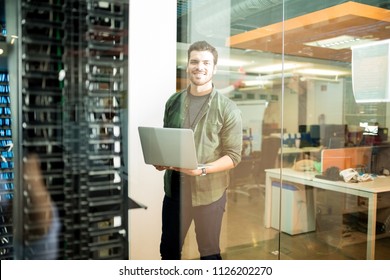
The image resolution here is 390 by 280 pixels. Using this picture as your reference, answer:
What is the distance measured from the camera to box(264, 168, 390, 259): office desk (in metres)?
2.12

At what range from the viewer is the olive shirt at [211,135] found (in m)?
1.42

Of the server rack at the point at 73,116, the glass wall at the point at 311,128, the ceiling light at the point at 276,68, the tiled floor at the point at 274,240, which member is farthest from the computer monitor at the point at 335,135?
the server rack at the point at 73,116

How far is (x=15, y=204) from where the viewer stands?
77 centimetres

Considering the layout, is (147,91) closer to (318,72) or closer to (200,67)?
(200,67)

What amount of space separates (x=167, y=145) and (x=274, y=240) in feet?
4.79

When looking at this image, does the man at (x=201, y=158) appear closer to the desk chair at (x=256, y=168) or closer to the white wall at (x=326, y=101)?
the desk chair at (x=256, y=168)

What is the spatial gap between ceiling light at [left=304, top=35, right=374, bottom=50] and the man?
4.23ft

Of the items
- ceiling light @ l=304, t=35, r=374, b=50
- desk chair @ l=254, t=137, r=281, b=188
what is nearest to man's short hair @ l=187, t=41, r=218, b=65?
desk chair @ l=254, t=137, r=281, b=188

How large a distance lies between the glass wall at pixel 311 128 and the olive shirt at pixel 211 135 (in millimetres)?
359

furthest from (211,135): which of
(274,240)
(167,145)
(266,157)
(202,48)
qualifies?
(274,240)

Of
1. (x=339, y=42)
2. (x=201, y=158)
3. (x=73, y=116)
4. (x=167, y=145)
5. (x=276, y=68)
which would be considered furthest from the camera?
(x=339, y=42)

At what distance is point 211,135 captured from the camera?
58.1 inches
